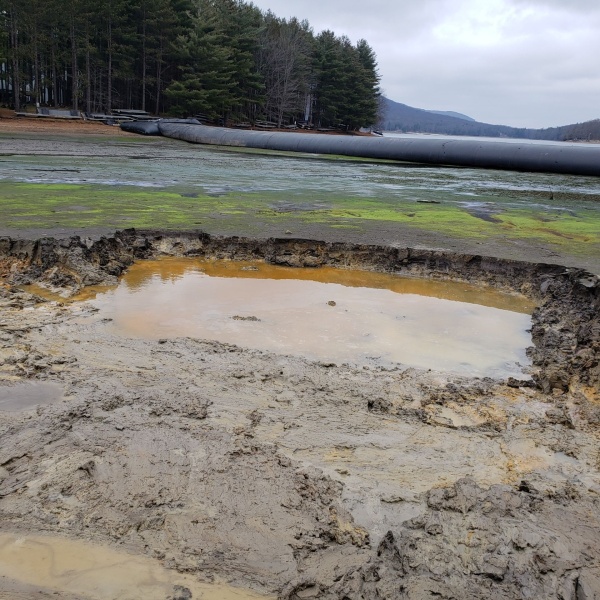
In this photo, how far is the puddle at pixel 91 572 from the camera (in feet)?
8.01

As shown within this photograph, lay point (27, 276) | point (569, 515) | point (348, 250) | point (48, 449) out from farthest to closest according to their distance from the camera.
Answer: point (348, 250), point (27, 276), point (48, 449), point (569, 515)

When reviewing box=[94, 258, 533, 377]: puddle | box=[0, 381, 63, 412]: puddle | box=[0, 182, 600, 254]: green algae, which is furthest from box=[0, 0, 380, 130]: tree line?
box=[0, 381, 63, 412]: puddle

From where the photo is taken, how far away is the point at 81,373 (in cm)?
438

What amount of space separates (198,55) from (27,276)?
38.9 metres

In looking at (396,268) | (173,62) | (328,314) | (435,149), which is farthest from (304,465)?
(173,62)

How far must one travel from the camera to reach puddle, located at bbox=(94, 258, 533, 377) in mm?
5285

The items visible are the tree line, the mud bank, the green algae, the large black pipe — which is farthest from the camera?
the tree line

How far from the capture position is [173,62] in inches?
1745

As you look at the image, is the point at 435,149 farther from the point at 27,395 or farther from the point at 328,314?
the point at 27,395

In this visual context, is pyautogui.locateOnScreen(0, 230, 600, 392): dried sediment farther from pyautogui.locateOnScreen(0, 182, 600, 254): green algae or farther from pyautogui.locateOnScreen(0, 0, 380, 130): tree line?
pyautogui.locateOnScreen(0, 0, 380, 130): tree line

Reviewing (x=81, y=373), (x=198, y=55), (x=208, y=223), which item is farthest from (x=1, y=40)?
(x=81, y=373)

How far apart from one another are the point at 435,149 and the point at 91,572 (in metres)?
23.7

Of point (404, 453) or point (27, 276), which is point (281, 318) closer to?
point (404, 453)

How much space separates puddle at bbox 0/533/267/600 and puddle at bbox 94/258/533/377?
271 centimetres
